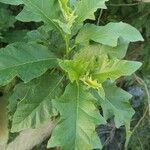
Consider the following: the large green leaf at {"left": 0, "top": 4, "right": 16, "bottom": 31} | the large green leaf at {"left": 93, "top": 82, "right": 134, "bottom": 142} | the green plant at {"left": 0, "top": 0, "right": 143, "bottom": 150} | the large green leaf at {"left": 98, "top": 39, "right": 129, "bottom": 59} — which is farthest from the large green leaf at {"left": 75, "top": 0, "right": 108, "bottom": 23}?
the large green leaf at {"left": 0, "top": 4, "right": 16, "bottom": 31}

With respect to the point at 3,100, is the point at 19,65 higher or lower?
higher

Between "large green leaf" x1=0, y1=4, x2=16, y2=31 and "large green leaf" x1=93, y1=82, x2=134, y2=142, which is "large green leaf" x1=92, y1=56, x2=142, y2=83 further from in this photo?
"large green leaf" x1=0, y1=4, x2=16, y2=31

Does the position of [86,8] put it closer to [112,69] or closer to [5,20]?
[112,69]

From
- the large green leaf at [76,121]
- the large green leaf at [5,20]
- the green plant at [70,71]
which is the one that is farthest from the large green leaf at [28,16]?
the large green leaf at [5,20]

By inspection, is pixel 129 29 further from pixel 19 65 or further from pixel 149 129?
pixel 149 129

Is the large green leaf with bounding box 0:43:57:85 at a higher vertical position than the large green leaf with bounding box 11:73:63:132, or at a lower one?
higher

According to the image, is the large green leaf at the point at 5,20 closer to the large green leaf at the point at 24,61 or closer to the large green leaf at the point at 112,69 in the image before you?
the large green leaf at the point at 24,61

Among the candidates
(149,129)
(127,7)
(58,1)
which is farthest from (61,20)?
(149,129)
